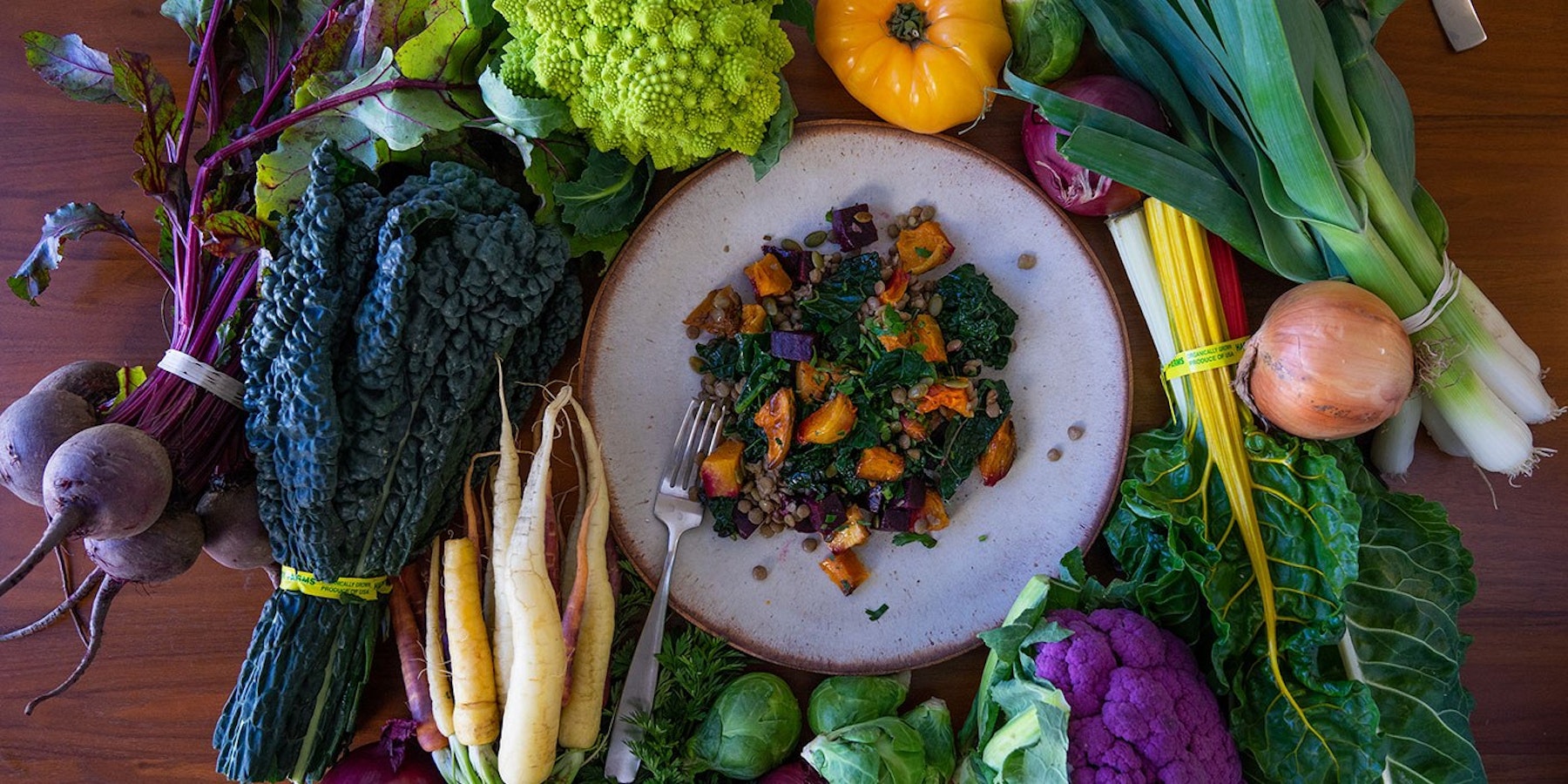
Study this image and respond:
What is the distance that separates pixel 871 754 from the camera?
1446 millimetres

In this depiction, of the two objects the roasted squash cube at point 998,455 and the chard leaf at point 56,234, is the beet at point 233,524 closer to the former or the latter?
the chard leaf at point 56,234

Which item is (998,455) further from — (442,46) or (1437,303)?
(442,46)

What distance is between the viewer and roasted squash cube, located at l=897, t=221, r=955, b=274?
1637mm

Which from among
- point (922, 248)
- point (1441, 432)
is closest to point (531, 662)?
point (922, 248)

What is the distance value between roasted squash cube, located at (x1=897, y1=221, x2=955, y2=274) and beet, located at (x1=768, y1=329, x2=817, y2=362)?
0.24m

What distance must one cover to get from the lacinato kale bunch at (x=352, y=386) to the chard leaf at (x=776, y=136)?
0.38 metres

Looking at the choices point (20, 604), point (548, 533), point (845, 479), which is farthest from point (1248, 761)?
point (20, 604)

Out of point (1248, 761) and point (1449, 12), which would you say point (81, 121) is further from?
point (1449, 12)

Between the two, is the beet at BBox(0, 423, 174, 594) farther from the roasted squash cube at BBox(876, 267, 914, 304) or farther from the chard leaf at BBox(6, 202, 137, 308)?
the roasted squash cube at BBox(876, 267, 914, 304)

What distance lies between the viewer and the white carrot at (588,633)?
153cm

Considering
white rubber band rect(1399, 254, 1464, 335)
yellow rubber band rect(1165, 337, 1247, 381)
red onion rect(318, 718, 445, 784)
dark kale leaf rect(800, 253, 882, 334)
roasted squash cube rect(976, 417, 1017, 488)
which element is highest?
white rubber band rect(1399, 254, 1464, 335)

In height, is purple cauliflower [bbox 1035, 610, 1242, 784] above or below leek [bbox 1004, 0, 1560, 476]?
below

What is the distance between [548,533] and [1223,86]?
4.62ft

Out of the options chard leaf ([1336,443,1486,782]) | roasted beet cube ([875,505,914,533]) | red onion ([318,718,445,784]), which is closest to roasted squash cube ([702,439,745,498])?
roasted beet cube ([875,505,914,533])
